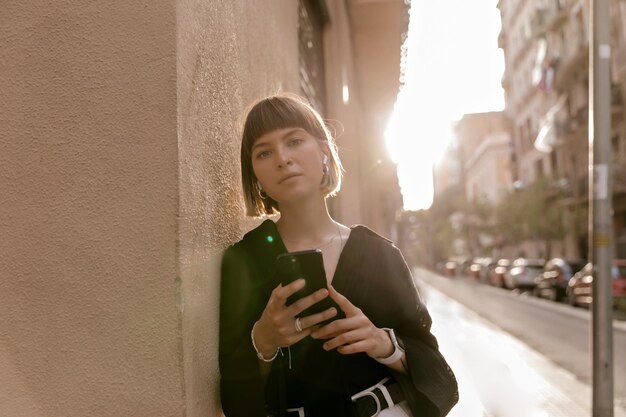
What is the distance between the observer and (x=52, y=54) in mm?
1613

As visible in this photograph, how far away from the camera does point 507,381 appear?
8.53 metres

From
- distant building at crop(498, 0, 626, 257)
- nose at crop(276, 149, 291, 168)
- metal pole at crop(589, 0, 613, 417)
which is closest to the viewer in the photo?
nose at crop(276, 149, 291, 168)

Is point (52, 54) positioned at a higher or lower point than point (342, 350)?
higher

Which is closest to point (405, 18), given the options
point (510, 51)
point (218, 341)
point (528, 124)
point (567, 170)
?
point (218, 341)

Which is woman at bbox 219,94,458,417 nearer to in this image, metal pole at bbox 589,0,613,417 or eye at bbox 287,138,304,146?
eye at bbox 287,138,304,146

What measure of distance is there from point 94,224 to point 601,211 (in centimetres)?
551

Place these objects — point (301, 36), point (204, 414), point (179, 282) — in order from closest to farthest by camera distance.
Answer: point (179, 282)
point (204, 414)
point (301, 36)

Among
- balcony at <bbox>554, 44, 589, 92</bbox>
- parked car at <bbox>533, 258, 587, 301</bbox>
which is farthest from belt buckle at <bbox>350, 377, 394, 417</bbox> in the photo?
balcony at <bbox>554, 44, 589, 92</bbox>

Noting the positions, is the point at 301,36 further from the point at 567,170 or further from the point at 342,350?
the point at 567,170

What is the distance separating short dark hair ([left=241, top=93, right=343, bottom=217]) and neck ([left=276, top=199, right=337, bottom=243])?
0.08m

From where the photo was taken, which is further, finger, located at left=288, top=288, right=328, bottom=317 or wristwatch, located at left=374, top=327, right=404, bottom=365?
wristwatch, located at left=374, top=327, right=404, bottom=365

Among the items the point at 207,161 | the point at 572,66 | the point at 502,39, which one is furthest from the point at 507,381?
the point at 502,39

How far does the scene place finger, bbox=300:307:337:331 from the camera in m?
1.53

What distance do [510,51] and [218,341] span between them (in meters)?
58.8
